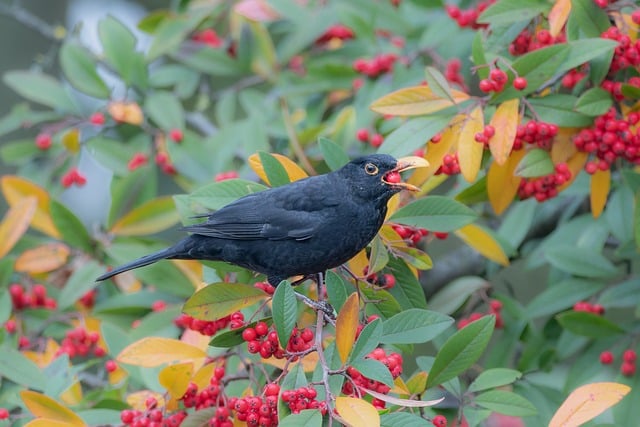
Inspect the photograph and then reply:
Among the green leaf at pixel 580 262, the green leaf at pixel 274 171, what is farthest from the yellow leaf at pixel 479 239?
the green leaf at pixel 274 171

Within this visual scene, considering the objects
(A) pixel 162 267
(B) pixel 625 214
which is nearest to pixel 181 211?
(A) pixel 162 267

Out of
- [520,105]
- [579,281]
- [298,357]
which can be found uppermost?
[520,105]

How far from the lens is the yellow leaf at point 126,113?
4.19m

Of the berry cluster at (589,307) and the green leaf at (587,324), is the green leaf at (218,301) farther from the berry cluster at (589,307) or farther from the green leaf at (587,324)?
the berry cluster at (589,307)

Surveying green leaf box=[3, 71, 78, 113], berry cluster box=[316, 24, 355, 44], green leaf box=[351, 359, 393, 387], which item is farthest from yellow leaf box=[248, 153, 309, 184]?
berry cluster box=[316, 24, 355, 44]

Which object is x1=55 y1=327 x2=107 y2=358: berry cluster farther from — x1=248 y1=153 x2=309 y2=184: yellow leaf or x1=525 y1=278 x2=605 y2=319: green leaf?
x1=525 y1=278 x2=605 y2=319: green leaf

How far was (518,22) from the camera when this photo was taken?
322 cm

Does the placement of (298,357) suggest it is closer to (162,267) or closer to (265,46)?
(162,267)

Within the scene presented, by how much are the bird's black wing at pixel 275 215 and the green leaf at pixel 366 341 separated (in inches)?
24.4

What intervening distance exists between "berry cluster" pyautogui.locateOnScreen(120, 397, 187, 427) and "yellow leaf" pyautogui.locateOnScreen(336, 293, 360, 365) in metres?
0.64

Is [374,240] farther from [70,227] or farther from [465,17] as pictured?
[70,227]

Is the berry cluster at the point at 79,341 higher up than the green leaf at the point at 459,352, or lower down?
lower down

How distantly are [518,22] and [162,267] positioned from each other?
1624mm

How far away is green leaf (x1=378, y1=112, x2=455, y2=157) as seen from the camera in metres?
2.92
